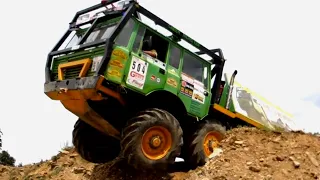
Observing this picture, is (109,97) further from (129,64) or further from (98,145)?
(98,145)

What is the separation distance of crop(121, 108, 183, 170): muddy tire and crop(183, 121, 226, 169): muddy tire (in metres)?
1.14

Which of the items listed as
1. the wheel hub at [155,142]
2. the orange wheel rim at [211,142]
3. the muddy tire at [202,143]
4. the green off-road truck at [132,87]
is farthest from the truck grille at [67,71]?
the orange wheel rim at [211,142]

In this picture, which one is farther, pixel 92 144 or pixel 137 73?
pixel 92 144

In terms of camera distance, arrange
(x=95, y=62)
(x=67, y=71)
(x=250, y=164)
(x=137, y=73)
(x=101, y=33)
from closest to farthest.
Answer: (x=95, y=62), (x=137, y=73), (x=67, y=71), (x=101, y=33), (x=250, y=164)

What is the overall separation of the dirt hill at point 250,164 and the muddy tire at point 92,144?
0.57 m

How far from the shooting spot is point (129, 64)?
7.78 m

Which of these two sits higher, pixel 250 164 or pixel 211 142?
pixel 211 142

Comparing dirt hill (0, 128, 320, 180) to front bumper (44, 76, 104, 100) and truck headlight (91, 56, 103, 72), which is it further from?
truck headlight (91, 56, 103, 72)

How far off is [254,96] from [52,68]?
6049mm

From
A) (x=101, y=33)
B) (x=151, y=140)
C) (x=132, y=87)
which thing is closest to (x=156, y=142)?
(x=151, y=140)

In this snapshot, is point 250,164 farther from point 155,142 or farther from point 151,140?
point 151,140

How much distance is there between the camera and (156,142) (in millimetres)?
8234

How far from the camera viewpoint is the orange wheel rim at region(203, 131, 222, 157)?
9.87 meters

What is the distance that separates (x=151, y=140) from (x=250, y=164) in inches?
99.3
